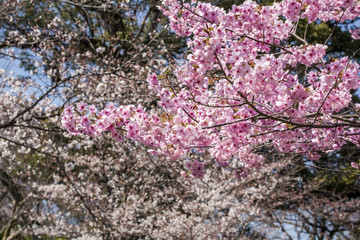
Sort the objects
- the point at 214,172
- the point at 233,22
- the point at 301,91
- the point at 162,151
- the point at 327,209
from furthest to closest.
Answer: the point at 327,209
the point at 214,172
the point at 162,151
the point at 233,22
the point at 301,91

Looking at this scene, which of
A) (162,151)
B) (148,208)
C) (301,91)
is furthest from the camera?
(148,208)

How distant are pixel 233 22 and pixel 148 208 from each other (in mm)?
6083

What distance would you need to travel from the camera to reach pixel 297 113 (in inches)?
91.5

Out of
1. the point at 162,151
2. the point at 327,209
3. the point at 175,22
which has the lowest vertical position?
the point at 162,151

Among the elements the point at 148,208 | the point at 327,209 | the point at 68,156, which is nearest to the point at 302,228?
the point at 327,209

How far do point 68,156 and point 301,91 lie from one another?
7051mm

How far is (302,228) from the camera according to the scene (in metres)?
12.4

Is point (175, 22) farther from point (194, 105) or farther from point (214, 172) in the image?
point (214, 172)

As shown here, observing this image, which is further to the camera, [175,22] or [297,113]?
[175,22]

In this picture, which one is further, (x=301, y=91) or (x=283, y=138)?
(x=283, y=138)

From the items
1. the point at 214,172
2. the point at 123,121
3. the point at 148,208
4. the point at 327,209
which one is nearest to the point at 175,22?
the point at 123,121

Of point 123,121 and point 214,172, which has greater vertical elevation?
point 214,172

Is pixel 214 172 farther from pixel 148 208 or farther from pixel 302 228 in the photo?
pixel 302 228

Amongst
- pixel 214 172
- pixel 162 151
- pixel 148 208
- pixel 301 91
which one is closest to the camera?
pixel 301 91
